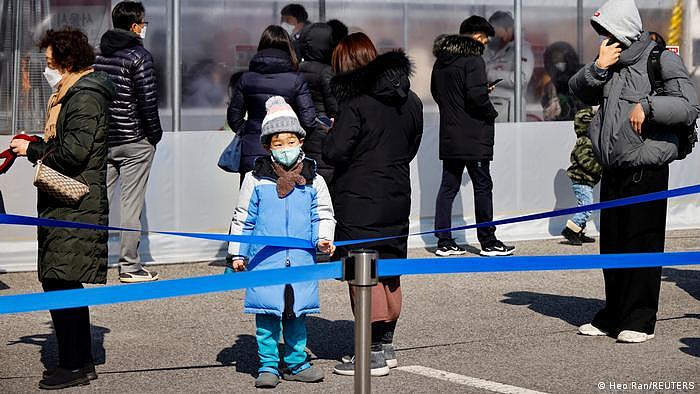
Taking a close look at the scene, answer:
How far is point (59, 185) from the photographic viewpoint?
6152 mm

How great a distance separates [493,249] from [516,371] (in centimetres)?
429

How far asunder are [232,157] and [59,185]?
151 inches

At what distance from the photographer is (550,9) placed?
12.3m

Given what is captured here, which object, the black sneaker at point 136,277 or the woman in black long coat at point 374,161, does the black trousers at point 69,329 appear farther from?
the black sneaker at point 136,277

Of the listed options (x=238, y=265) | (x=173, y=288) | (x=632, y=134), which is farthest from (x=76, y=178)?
(x=632, y=134)

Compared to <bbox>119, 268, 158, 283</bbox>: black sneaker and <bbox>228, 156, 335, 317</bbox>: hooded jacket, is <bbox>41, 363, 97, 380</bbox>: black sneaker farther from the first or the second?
<bbox>119, 268, 158, 283</bbox>: black sneaker

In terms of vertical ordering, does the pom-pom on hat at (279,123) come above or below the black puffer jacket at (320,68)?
below

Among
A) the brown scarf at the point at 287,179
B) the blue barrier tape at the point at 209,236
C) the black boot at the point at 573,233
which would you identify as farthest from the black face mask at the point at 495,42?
the blue barrier tape at the point at 209,236

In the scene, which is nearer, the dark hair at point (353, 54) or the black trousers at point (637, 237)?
the dark hair at point (353, 54)

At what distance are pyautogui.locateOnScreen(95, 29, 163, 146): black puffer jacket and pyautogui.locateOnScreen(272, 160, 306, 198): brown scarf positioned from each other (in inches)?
130

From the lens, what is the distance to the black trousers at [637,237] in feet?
23.8

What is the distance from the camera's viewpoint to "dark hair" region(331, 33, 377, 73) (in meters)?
6.82

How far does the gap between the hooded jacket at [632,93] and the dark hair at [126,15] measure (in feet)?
11.9

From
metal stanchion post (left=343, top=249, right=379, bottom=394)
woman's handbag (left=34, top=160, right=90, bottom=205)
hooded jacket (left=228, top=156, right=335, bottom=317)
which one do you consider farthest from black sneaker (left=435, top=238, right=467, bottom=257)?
metal stanchion post (left=343, top=249, right=379, bottom=394)
